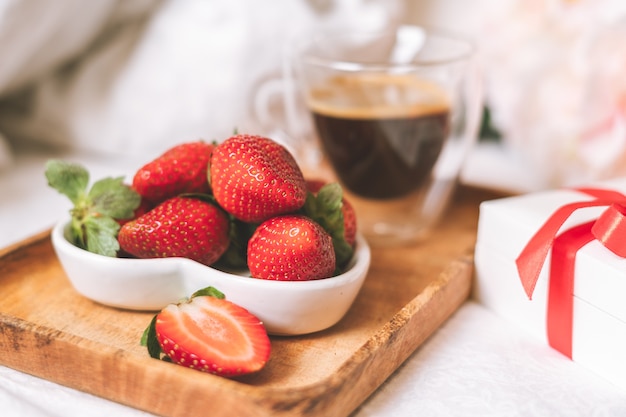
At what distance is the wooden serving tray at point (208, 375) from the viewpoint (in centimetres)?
47

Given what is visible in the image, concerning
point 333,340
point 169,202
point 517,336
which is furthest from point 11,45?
point 517,336

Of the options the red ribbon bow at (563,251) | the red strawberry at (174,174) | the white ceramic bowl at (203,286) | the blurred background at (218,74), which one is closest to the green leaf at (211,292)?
the white ceramic bowl at (203,286)

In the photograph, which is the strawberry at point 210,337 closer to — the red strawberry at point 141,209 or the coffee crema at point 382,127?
the red strawberry at point 141,209

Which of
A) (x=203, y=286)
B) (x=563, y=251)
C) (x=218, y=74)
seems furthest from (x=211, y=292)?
(x=218, y=74)

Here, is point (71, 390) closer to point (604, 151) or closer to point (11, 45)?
point (11, 45)

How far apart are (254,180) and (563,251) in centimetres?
27

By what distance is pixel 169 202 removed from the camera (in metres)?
0.59

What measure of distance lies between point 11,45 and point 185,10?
0.25m

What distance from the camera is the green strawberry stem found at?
0.60 meters

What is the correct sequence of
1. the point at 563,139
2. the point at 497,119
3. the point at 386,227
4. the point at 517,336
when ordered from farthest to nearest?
the point at 497,119 → the point at 563,139 → the point at 386,227 → the point at 517,336

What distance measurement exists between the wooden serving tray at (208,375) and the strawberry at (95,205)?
62 mm

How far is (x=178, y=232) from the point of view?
0.58 meters

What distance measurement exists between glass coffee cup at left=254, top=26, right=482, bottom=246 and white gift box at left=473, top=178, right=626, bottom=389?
0.51 feet

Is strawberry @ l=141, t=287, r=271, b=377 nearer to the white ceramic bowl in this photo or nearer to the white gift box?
the white ceramic bowl
